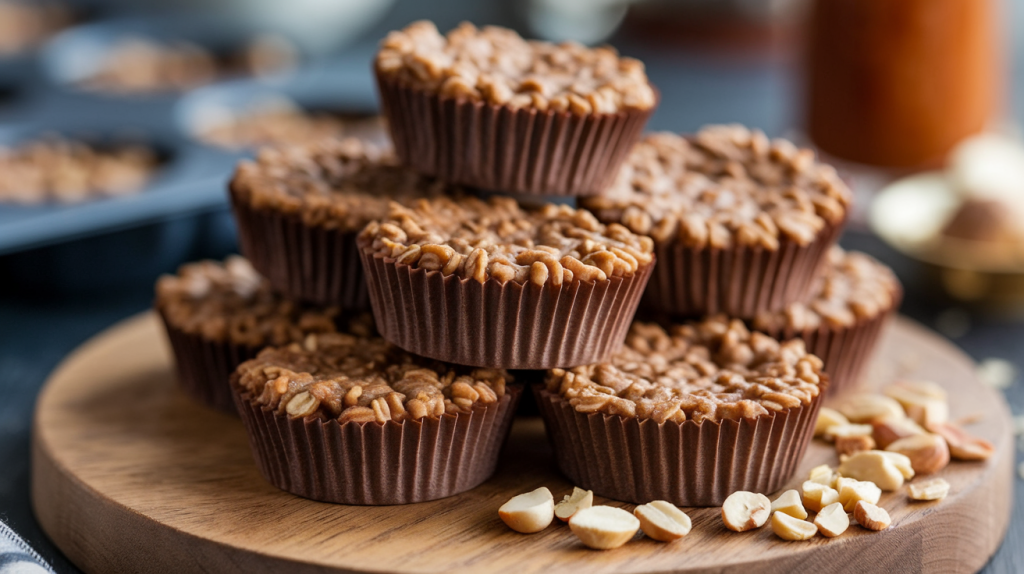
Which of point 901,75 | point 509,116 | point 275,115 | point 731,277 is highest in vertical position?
point 509,116

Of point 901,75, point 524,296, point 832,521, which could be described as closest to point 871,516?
point 832,521

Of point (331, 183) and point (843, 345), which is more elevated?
point (331, 183)

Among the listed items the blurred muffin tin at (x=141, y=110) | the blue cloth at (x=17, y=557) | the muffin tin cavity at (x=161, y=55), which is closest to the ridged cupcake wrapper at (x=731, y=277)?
the blue cloth at (x=17, y=557)

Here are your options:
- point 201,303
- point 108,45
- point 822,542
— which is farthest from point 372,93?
point 822,542

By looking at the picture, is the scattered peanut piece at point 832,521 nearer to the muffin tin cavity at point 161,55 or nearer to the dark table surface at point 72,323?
the dark table surface at point 72,323

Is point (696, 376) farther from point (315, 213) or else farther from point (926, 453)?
point (315, 213)
